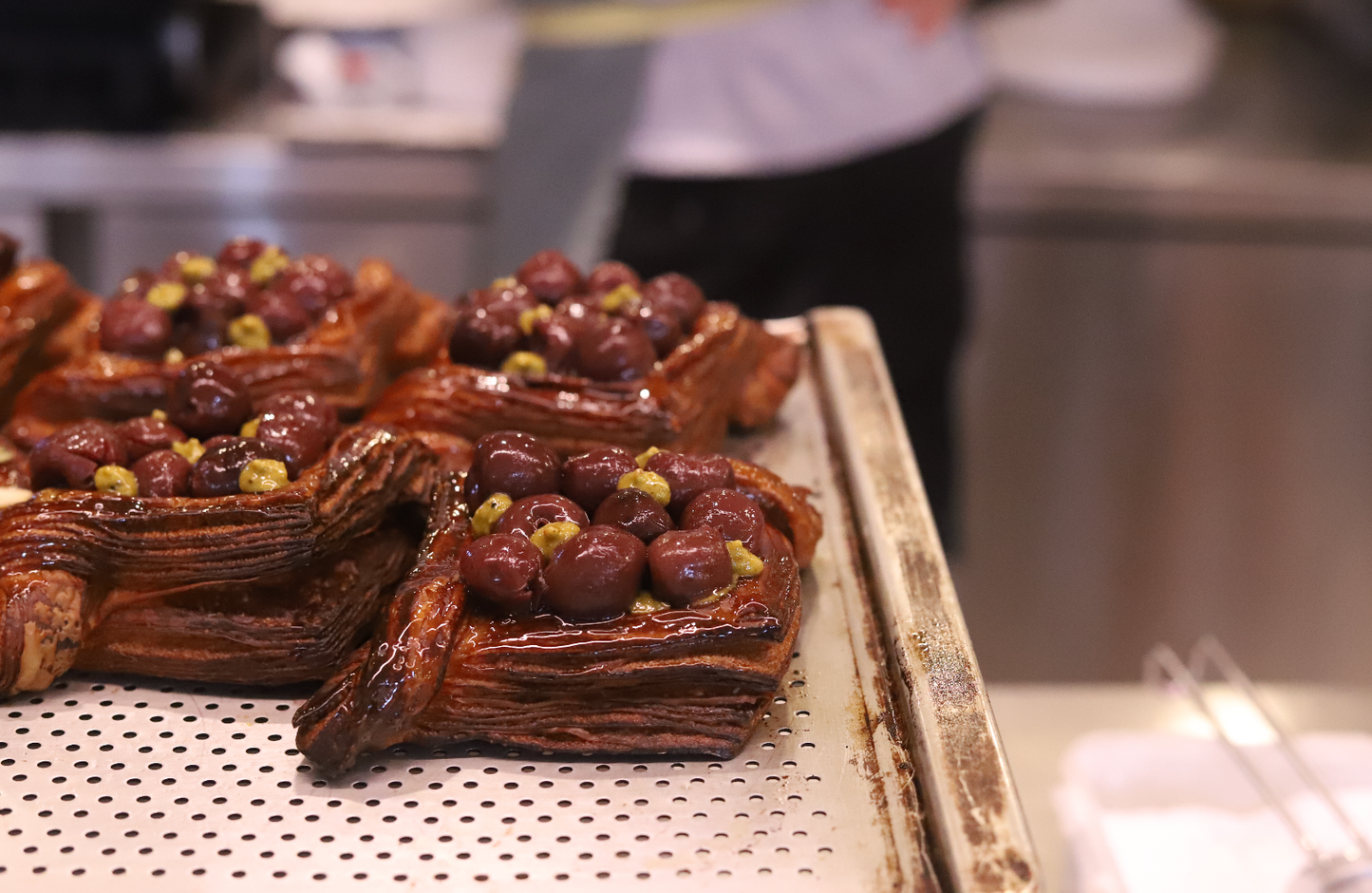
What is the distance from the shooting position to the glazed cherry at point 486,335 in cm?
181

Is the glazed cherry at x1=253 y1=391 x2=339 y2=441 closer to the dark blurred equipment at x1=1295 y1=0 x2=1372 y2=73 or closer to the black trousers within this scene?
the black trousers

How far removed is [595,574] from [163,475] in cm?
52

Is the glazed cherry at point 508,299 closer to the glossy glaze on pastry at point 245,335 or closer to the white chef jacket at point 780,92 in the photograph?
the glossy glaze on pastry at point 245,335

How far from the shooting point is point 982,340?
13.3 feet

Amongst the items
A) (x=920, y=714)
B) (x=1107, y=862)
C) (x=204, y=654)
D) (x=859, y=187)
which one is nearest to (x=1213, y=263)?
(x=859, y=187)

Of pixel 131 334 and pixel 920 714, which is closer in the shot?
pixel 920 714

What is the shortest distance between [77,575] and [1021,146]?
9.91 feet

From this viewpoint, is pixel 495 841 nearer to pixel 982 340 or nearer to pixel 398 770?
pixel 398 770

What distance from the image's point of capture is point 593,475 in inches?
57.9

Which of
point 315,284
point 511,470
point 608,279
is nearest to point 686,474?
point 511,470

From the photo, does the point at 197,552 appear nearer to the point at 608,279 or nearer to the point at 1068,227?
the point at 608,279

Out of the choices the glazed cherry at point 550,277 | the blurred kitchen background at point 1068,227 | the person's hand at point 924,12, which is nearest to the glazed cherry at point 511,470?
the glazed cherry at point 550,277

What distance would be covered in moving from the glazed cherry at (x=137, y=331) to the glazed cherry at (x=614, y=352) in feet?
1.83

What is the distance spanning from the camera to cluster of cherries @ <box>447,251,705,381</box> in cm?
178
